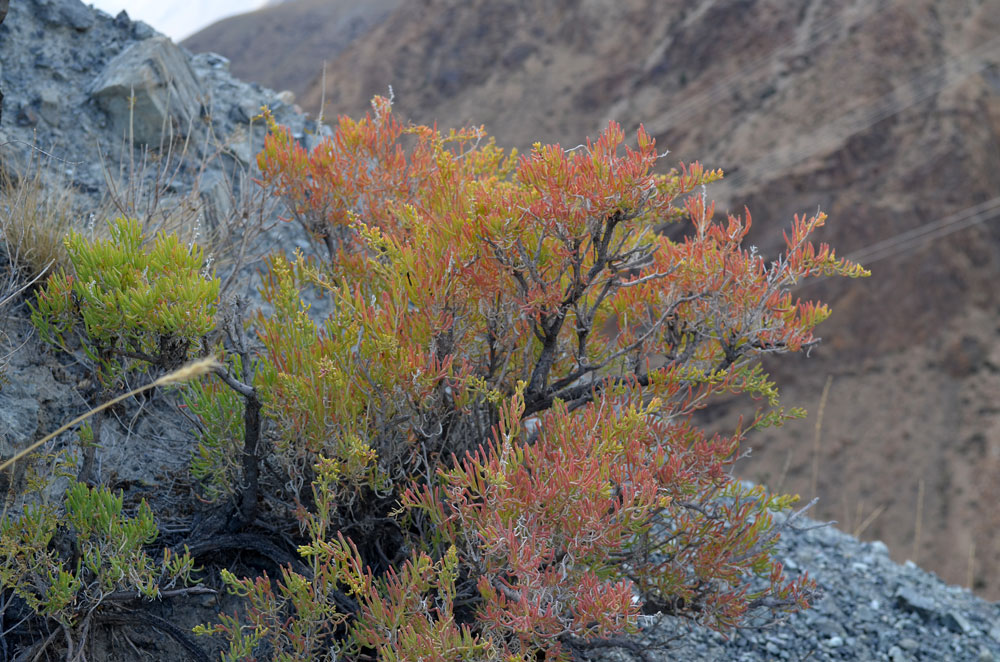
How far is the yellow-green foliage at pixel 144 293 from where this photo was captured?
2.44 metres

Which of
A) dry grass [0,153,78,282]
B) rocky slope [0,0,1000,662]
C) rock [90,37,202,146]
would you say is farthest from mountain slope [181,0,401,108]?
dry grass [0,153,78,282]

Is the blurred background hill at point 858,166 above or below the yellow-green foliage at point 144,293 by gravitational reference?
below

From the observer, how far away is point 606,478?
8.10 ft

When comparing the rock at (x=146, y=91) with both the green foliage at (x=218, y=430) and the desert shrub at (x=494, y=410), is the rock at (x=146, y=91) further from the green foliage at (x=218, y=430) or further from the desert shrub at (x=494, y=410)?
the green foliage at (x=218, y=430)

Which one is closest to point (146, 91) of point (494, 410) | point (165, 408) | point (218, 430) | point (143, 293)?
point (165, 408)

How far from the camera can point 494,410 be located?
314 cm

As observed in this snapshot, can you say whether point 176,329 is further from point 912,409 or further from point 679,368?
point 912,409

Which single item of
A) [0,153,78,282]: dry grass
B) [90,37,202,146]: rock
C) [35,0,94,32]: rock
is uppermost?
[35,0,94,32]: rock

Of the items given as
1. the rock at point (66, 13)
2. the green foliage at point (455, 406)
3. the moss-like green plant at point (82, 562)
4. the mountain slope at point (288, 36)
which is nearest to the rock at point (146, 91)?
the rock at point (66, 13)

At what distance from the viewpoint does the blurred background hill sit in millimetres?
19266

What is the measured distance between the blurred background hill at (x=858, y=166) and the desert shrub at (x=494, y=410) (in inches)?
502

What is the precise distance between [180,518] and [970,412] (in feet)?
69.7

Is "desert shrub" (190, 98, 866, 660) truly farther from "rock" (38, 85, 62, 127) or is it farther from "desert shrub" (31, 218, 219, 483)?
"rock" (38, 85, 62, 127)

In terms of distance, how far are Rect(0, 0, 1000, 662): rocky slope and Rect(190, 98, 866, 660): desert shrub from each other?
0.43 m
